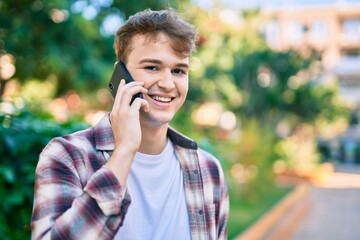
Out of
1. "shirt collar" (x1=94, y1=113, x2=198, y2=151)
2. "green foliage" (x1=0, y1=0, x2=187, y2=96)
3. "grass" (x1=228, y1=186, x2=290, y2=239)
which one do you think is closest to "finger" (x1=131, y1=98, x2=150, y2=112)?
"shirt collar" (x1=94, y1=113, x2=198, y2=151)

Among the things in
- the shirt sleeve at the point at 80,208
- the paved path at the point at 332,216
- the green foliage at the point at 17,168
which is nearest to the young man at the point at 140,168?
the shirt sleeve at the point at 80,208

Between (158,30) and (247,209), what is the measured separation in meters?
8.76

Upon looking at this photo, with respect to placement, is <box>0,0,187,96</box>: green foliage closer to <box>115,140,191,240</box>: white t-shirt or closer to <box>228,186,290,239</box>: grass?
<box>228,186,290,239</box>: grass

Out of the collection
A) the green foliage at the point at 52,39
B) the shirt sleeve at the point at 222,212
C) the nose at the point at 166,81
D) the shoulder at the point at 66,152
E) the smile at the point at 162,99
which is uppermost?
the green foliage at the point at 52,39

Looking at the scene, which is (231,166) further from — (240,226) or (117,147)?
(117,147)

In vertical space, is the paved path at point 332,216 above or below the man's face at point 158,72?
below

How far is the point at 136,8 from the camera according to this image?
10.3 metres

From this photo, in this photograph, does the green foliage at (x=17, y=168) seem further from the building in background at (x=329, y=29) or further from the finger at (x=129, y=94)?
the building in background at (x=329, y=29)

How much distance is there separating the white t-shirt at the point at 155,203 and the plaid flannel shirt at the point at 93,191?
1.5 inches

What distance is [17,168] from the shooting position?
9.48 feet

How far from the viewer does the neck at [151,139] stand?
1.77 m

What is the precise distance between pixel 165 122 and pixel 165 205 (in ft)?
0.94

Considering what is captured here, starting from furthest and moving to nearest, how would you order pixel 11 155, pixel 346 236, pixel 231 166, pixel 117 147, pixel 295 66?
pixel 295 66 < pixel 231 166 < pixel 346 236 < pixel 11 155 < pixel 117 147

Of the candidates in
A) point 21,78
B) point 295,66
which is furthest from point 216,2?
point 21,78
